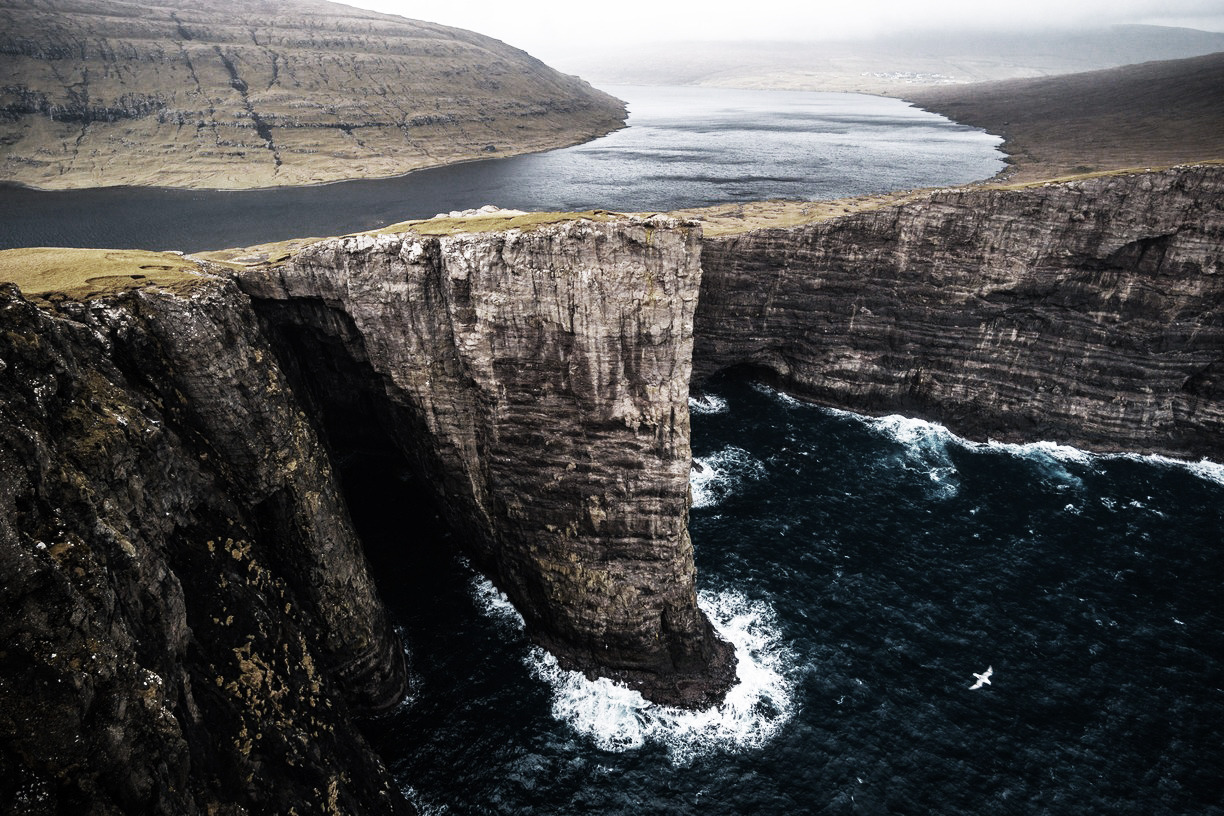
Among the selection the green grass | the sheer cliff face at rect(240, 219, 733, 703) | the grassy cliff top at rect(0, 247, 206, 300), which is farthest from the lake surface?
the grassy cliff top at rect(0, 247, 206, 300)

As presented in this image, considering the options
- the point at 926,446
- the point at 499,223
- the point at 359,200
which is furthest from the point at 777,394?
the point at 359,200

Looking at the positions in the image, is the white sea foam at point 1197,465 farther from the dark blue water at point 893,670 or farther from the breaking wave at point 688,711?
the breaking wave at point 688,711

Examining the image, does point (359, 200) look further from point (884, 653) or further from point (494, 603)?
point (884, 653)

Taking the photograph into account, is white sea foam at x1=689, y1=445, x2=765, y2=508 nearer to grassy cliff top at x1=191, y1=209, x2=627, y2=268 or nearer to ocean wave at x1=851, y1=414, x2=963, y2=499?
ocean wave at x1=851, y1=414, x2=963, y2=499

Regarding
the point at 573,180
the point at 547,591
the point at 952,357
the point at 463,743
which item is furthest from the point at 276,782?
the point at 573,180

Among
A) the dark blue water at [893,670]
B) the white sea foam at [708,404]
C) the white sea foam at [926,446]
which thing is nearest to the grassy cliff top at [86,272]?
the dark blue water at [893,670]
